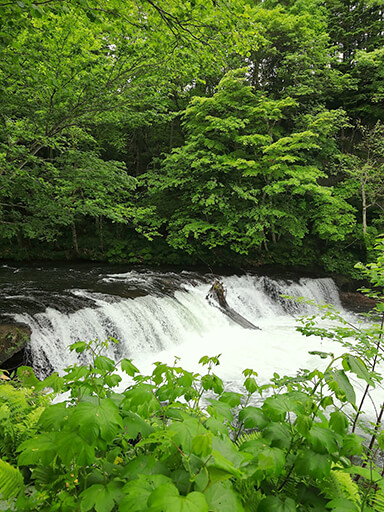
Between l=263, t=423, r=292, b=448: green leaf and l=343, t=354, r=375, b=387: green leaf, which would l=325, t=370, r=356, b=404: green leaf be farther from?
l=263, t=423, r=292, b=448: green leaf

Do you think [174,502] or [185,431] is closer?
[174,502]

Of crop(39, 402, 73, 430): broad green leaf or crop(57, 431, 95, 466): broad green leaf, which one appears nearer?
crop(57, 431, 95, 466): broad green leaf

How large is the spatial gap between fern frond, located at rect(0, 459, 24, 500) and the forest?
448 cm

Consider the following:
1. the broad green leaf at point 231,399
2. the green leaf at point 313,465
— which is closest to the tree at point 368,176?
the broad green leaf at point 231,399

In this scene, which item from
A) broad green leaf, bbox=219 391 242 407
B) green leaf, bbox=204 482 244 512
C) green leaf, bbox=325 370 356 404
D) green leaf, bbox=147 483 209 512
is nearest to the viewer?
green leaf, bbox=147 483 209 512

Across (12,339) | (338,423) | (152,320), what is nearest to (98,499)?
(338,423)

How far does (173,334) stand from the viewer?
7.96 m

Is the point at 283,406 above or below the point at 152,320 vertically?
above

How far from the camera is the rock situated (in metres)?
5.23

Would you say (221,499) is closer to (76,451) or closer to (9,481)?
(76,451)

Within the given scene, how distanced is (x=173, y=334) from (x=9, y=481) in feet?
22.5

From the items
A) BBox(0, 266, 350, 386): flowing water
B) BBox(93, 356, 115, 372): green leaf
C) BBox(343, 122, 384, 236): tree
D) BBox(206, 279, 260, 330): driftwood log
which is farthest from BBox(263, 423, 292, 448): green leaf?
BBox(343, 122, 384, 236): tree

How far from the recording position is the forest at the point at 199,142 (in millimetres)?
5867

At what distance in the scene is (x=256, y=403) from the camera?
518 centimetres
